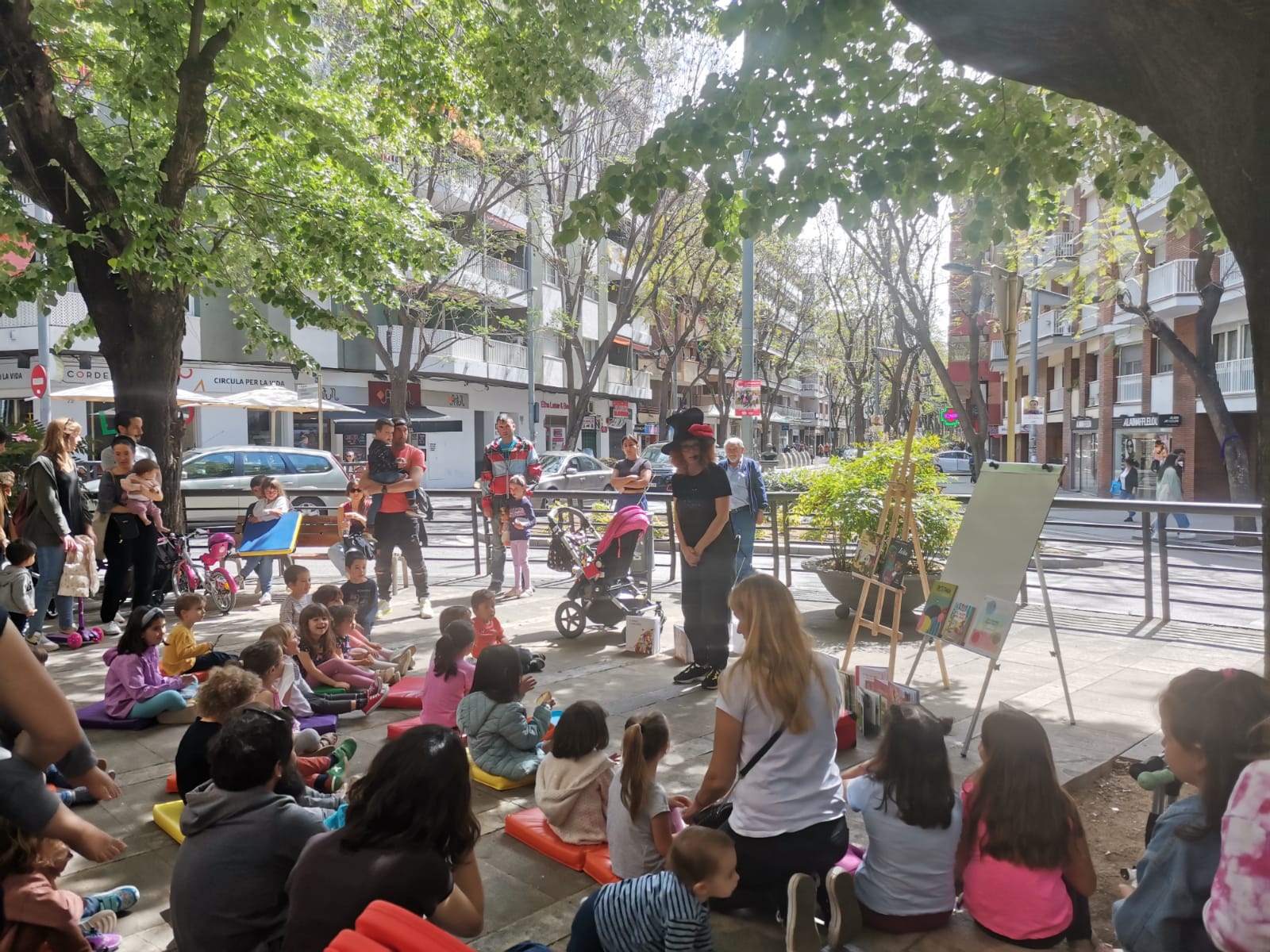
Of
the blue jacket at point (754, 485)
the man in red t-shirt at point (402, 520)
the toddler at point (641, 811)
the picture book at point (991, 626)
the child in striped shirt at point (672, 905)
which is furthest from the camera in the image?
the man in red t-shirt at point (402, 520)

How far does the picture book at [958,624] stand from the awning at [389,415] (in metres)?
24.4

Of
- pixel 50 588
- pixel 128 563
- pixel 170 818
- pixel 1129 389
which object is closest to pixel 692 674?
pixel 170 818

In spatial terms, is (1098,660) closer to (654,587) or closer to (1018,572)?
(1018,572)

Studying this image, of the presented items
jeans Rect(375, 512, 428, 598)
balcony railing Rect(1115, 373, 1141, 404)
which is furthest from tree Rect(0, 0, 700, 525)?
balcony railing Rect(1115, 373, 1141, 404)

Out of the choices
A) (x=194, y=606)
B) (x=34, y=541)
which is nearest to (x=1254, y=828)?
(x=194, y=606)

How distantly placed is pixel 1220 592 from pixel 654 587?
→ 279 inches

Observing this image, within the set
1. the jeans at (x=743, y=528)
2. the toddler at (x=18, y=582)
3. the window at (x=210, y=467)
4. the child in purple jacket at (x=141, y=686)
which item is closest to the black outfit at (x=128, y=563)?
the toddler at (x=18, y=582)

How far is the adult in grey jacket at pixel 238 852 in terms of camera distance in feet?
8.96

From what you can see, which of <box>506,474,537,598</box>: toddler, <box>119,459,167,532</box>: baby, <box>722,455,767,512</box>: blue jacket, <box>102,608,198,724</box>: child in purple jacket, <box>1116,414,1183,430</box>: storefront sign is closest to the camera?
<box>102,608,198,724</box>: child in purple jacket

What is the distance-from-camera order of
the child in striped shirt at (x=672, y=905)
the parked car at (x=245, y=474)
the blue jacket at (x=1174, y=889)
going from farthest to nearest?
the parked car at (x=245, y=474) < the child in striped shirt at (x=672, y=905) < the blue jacket at (x=1174, y=889)

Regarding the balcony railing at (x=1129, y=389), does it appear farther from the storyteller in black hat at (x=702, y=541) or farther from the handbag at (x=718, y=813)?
the handbag at (x=718, y=813)

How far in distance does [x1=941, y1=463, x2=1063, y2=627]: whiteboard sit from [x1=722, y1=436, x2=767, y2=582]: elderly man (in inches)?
105

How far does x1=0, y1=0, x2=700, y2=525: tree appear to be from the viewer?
8.06 m

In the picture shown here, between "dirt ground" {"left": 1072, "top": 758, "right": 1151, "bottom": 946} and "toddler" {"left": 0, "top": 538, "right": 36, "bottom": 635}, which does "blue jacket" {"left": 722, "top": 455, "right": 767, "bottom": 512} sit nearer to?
"dirt ground" {"left": 1072, "top": 758, "right": 1151, "bottom": 946}
